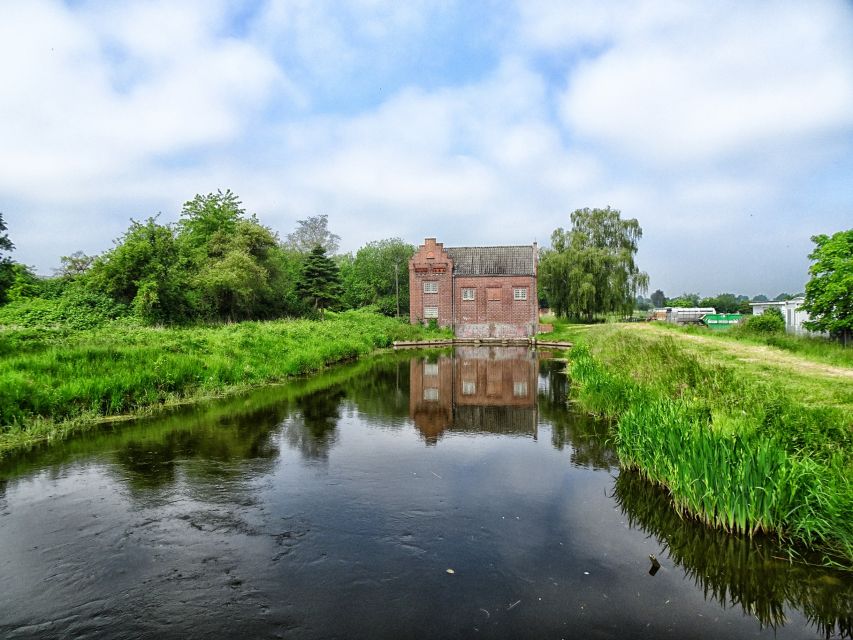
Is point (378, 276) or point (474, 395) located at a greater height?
point (378, 276)

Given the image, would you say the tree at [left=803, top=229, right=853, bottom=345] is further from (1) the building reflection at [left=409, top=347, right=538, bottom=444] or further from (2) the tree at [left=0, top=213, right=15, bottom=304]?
(2) the tree at [left=0, top=213, right=15, bottom=304]

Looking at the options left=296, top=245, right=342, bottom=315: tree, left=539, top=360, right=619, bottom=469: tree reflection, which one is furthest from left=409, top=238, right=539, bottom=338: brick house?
left=539, top=360, right=619, bottom=469: tree reflection

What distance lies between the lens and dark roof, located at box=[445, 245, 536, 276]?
139 ft

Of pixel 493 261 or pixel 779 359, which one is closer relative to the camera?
pixel 779 359

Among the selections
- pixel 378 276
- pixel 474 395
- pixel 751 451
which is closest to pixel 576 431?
pixel 474 395

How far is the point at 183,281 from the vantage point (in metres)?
28.6

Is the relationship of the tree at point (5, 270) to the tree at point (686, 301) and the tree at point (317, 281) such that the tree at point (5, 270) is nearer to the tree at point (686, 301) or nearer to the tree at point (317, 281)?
the tree at point (317, 281)

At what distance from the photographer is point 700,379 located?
10609 millimetres

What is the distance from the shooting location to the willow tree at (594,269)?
4238 cm

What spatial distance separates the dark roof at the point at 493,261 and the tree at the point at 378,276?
17902 millimetres

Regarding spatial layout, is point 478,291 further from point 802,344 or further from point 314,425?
point 314,425

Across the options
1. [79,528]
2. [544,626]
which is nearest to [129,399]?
[79,528]

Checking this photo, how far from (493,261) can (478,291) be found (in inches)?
130

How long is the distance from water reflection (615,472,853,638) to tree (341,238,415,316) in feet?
180
